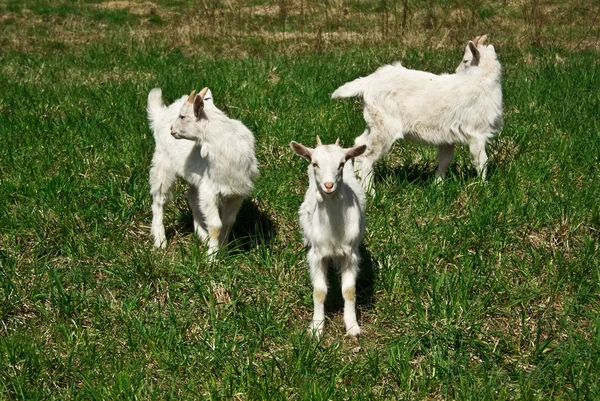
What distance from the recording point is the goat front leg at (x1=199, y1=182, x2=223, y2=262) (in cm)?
535

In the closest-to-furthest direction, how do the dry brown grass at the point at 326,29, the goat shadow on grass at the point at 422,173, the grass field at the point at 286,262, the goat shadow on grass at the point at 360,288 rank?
the grass field at the point at 286,262
the goat shadow on grass at the point at 360,288
the goat shadow on grass at the point at 422,173
the dry brown grass at the point at 326,29

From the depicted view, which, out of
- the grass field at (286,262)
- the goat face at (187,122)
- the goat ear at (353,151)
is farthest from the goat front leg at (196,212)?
the goat ear at (353,151)

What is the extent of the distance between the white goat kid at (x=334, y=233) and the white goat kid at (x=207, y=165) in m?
0.86

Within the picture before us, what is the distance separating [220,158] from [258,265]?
32.6 inches

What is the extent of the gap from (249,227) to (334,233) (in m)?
1.56

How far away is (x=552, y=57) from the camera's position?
9875mm

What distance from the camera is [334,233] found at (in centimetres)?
449

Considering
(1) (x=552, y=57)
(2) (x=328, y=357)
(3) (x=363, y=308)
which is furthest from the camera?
(1) (x=552, y=57)

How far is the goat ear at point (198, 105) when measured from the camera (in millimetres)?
5220

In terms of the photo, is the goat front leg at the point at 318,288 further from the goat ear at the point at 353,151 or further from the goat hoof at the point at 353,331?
the goat ear at the point at 353,151

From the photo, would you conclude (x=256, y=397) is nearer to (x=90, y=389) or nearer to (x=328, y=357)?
(x=328, y=357)

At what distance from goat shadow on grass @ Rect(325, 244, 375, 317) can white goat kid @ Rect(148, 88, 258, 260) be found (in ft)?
2.89

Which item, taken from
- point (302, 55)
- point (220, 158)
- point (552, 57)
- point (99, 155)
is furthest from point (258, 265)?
point (552, 57)

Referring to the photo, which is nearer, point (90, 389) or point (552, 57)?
point (90, 389)
